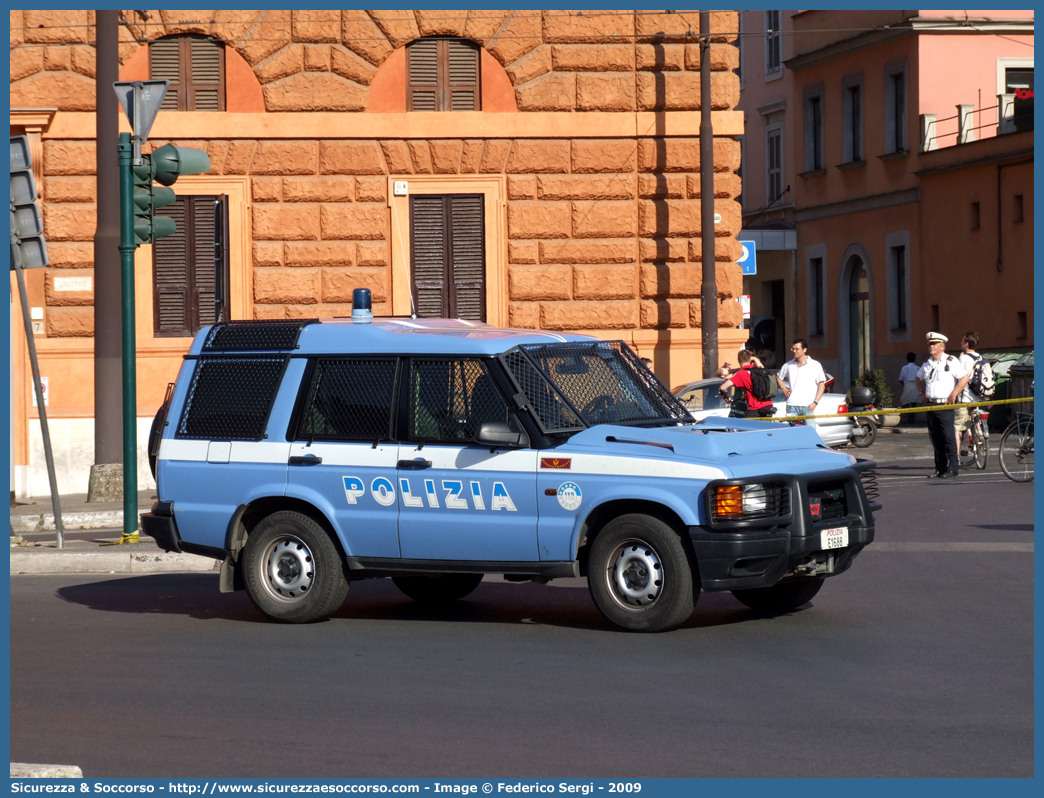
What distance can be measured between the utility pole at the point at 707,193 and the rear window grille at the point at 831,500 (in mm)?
12777

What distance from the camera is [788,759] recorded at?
6.32 meters

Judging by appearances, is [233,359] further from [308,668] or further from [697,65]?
[697,65]

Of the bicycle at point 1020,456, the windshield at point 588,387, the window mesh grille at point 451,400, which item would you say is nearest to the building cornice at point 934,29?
the bicycle at point 1020,456

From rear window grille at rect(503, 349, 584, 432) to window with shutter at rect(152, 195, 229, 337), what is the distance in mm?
12823

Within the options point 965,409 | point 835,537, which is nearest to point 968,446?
point 965,409

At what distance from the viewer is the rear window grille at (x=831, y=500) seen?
9.69 m

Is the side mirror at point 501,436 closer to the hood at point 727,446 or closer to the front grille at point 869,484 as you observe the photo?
the hood at point 727,446

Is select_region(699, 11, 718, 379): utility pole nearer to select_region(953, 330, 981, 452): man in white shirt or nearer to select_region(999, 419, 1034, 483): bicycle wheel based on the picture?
select_region(953, 330, 981, 452): man in white shirt

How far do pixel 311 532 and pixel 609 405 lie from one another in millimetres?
2049

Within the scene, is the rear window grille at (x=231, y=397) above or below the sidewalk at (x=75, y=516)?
above

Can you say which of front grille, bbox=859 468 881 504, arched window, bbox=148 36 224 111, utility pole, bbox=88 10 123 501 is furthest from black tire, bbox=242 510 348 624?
arched window, bbox=148 36 224 111

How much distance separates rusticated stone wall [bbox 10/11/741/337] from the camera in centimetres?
2133

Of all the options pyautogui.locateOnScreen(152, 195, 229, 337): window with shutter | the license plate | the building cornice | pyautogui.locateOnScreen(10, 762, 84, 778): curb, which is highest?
the building cornice

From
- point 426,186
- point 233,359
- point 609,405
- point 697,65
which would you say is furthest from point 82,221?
point 609,405
